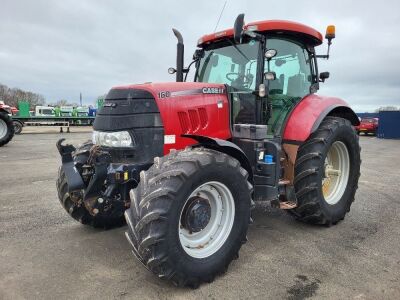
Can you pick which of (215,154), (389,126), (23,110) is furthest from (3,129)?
(389,126)

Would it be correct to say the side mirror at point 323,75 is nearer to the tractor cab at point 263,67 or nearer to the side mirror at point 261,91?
the tractor cab at point 263,67

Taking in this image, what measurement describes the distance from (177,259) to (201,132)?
1.42 metres

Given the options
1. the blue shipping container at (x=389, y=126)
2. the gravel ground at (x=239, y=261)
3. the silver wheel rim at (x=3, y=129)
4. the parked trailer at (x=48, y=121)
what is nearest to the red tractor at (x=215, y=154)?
the gravel ground at (x=239, y=261)

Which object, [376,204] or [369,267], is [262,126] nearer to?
[369,267]

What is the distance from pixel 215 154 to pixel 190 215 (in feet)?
1.87

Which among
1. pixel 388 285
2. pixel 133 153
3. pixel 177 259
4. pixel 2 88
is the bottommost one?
pixel 388 285

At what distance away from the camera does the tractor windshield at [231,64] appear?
4.15 meters

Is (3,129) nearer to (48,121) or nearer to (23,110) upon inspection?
(23,110)

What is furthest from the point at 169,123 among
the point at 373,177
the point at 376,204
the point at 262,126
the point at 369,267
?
the point at 373,177

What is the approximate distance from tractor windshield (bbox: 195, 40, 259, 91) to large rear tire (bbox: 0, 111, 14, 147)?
11215 millimetres

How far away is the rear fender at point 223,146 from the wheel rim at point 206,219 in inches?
15.3

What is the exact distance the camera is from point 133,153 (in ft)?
11.2

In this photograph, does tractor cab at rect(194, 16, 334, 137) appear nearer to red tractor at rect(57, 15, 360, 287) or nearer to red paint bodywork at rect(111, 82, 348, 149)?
red tractor at rect(57, 15, 360, 287)

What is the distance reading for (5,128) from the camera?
1361 centimetres
